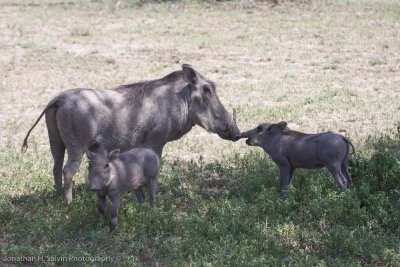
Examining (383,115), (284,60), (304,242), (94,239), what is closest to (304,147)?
(304,242)

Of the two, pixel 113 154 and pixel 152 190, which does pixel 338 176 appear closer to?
pixel 152 190

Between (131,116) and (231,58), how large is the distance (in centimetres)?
799

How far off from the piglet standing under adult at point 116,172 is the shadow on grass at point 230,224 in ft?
0.63

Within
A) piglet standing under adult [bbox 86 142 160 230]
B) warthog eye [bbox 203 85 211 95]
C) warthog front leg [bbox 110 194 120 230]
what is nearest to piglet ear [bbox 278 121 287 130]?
warthog eye [bbox 203 85 211 95]

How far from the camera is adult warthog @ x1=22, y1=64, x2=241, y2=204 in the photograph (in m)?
5.31

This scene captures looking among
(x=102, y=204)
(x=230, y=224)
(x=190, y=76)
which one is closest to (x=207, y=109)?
(x=190, y=76)

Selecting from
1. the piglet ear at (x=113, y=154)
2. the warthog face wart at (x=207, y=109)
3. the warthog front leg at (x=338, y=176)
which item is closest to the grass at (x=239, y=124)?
the warthog front leg at (x=338, y=176)

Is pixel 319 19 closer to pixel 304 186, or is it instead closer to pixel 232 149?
pixel 232 149

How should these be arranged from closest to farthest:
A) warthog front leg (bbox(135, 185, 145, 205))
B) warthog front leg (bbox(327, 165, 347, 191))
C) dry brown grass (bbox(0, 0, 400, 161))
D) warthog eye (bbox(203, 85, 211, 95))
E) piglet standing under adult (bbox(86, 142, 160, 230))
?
piglet standing under adult (bbox(86, 142, 160, 230)) < warthog front leg (bbox(327, 165, 347, 191)) < warthog front leg (bbox(135, 185, 145, 205)) < warthog eye (bbox(203, 85, 211, 95)) < dry brown grass (bbox(0, 0, 400, 161))

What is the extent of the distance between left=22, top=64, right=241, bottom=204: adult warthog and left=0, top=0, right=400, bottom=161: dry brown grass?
1446 millimetres

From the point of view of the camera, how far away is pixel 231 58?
13227 millimetres

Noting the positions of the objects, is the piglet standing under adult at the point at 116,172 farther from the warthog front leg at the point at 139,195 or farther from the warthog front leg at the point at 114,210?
the warthog front leg at the point at 139,195

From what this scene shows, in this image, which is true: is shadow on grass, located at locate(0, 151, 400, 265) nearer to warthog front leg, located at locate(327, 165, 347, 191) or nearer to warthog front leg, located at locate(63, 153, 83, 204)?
warthog front leg, located at locate(327, 165, 347, 191)

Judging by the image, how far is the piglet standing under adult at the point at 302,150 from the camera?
5.32 meters
